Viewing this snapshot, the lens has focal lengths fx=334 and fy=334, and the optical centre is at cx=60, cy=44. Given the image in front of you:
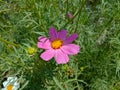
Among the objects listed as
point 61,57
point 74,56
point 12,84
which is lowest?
point 12,84

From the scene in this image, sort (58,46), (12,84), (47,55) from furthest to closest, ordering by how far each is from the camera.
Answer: (12,84), (58,46), (47,55)

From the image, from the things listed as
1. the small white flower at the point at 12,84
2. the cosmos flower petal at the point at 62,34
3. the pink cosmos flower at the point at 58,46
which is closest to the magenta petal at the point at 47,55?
the pink cosmos flower at the point at 58,46

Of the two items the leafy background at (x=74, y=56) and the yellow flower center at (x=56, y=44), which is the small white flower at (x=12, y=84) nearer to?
the leafy background at (x=74, y=56)

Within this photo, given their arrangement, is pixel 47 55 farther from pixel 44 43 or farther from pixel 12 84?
pixel 12 84

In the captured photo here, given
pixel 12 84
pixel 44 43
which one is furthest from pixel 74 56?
pixel 44 43

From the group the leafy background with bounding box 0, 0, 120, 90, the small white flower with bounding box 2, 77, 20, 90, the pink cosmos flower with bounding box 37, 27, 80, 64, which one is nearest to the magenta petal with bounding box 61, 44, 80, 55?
the pink cosmos flower with bounding box 37, 27, 80, 64
